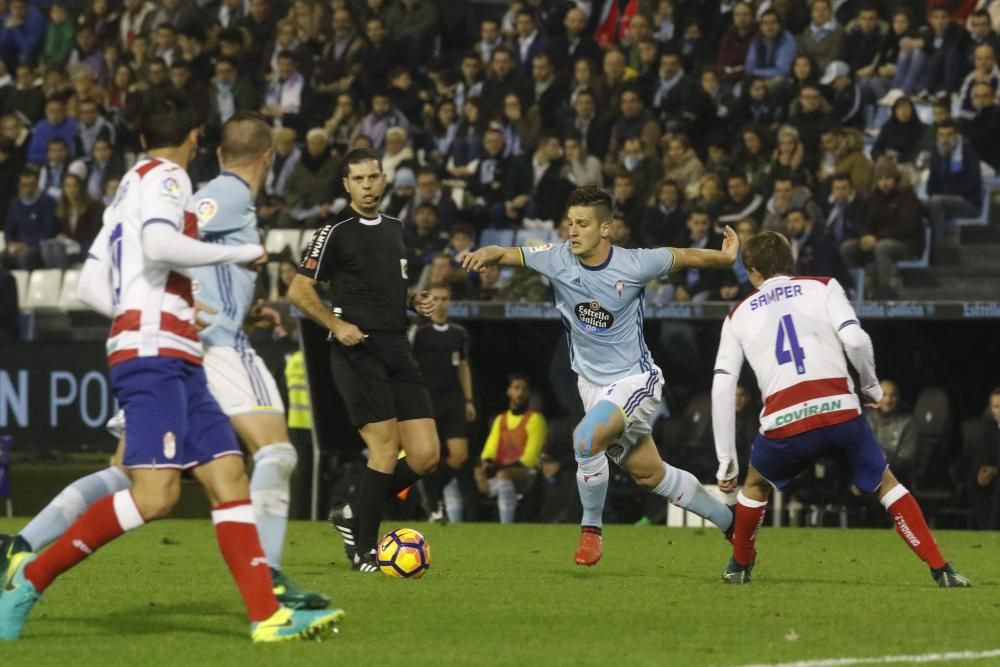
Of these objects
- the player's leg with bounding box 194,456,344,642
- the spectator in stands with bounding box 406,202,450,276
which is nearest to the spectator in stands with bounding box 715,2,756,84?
the spectator in stands with bounding box 406,202,450,276

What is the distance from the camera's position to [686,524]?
1700cm

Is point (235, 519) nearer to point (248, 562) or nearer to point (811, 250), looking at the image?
point (248, 562)

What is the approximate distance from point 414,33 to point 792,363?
1588 centimetres

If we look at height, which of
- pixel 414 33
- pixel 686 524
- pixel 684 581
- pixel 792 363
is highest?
pixel 414 33

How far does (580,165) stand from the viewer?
66.7ft

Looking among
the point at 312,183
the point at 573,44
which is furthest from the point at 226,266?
the point at 573,44

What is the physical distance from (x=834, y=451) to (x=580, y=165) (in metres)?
11.4

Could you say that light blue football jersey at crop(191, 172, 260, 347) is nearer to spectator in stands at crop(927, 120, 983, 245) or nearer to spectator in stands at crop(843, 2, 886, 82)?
spectator in stands at crop(927, 120, 983, 245)

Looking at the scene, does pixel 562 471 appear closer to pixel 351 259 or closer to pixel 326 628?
pixel 351 259

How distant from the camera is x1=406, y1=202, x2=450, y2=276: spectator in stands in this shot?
19.6m

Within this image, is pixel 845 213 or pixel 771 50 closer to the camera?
pixel 845 213

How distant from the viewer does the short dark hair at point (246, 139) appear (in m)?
7.97

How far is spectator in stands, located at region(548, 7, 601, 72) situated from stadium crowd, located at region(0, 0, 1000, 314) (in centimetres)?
2

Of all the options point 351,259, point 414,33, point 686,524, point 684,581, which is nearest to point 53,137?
point 414,33
